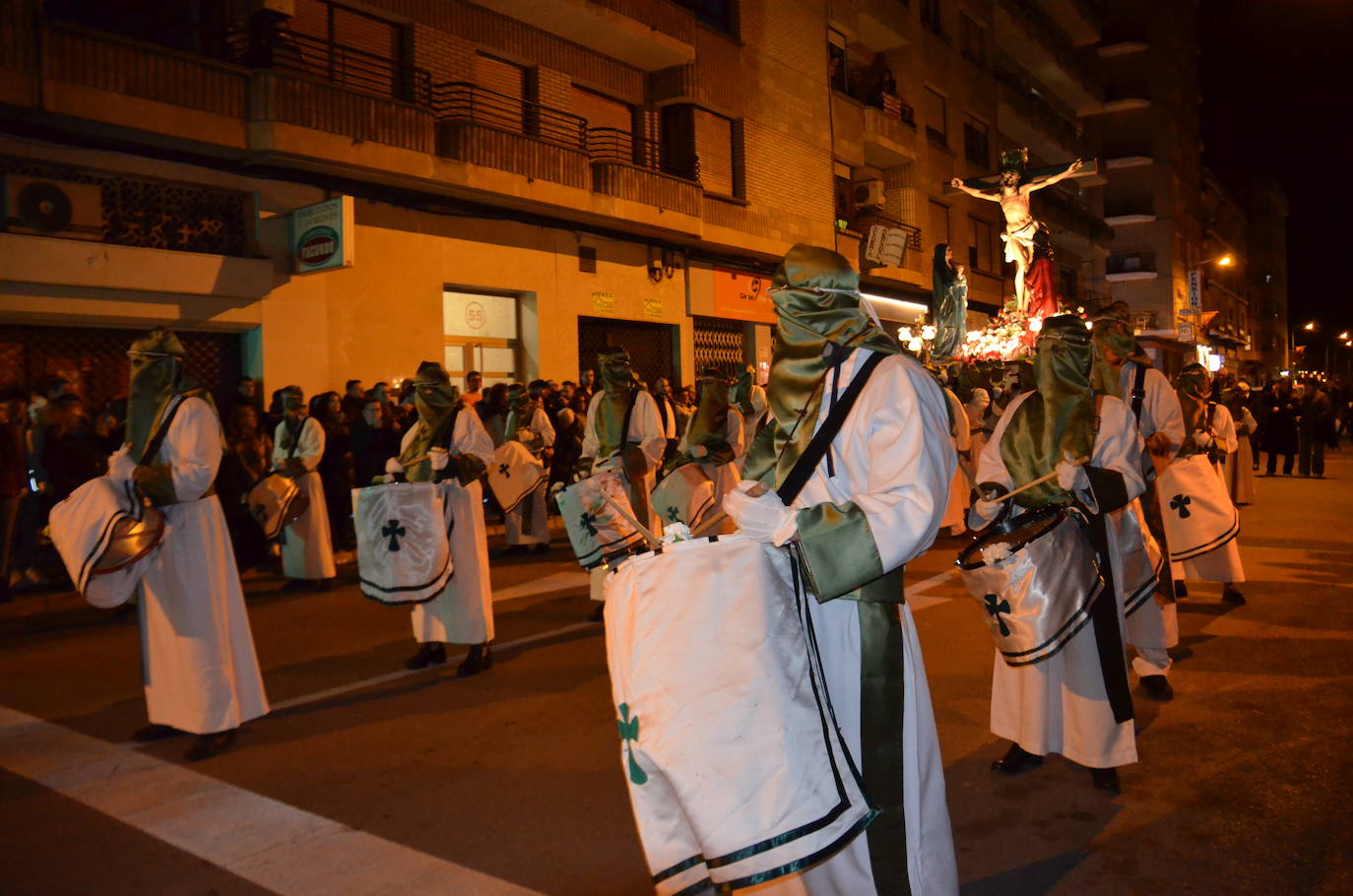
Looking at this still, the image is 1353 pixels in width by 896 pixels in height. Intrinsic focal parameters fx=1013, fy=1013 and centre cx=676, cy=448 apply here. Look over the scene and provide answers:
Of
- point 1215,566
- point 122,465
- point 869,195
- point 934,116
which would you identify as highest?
point 934,116

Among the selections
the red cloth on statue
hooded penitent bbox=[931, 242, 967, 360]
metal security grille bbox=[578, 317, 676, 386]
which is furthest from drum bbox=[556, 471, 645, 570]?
the red cloth on statue

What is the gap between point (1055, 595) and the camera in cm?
436

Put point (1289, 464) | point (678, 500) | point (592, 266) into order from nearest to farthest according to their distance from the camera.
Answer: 1. point (678, 500)
2. point (592, 266)
3. point (1289, 464)

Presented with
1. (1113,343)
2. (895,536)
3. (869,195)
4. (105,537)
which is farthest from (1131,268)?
(895,536)

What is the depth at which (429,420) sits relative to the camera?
23.8 ft

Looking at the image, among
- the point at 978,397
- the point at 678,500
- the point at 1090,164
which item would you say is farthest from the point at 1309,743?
the point at 1090,164

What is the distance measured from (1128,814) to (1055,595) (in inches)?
38.2

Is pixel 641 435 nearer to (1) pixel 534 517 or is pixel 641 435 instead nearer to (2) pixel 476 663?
(2) pixel 476 663

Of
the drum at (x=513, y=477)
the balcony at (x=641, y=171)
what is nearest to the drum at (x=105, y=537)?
the drum at (x=513, y=477)

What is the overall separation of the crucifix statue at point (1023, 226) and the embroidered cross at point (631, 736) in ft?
76.8

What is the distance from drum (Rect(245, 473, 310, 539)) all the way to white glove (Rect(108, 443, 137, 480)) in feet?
14.1

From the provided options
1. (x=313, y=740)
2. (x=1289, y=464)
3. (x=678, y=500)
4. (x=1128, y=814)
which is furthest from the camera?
(x=1289, y=464)

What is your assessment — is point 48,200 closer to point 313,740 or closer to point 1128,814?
point 313,740

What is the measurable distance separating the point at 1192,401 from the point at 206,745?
8327 millimetres
